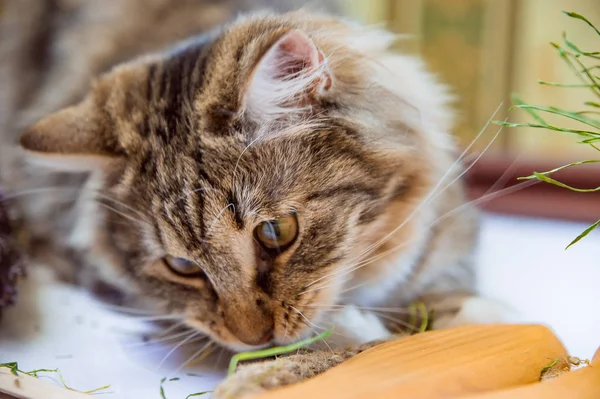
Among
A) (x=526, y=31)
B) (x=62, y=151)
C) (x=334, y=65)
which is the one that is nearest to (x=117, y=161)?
(x=62, y=151)

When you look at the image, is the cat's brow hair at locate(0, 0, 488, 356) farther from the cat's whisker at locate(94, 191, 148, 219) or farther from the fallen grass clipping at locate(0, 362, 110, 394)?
the fallen grass clipping at locate(0, 362, 110, 394)

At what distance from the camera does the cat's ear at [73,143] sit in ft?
3.37

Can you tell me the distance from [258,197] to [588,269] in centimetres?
85

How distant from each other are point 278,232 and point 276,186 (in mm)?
71

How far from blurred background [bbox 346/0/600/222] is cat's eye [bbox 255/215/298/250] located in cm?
98

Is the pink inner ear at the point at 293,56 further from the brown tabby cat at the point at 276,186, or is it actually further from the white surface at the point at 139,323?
the white surface at the point at 139,323

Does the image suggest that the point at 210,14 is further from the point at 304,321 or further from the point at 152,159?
the point at 304,321

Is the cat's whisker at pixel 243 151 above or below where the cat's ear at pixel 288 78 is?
below

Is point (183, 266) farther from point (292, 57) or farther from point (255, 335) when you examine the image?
point (292, 57)

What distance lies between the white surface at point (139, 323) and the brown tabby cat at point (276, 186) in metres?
0.09

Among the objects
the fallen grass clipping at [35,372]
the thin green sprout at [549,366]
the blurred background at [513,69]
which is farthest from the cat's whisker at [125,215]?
the blurred background at [513,69]

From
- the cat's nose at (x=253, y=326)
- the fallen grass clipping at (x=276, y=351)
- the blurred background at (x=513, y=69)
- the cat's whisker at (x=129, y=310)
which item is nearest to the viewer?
the fallen grass clipping at (x=276, y=351)

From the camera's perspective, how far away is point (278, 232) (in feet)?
2.87

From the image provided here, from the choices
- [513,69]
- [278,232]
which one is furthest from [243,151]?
[513,69]
